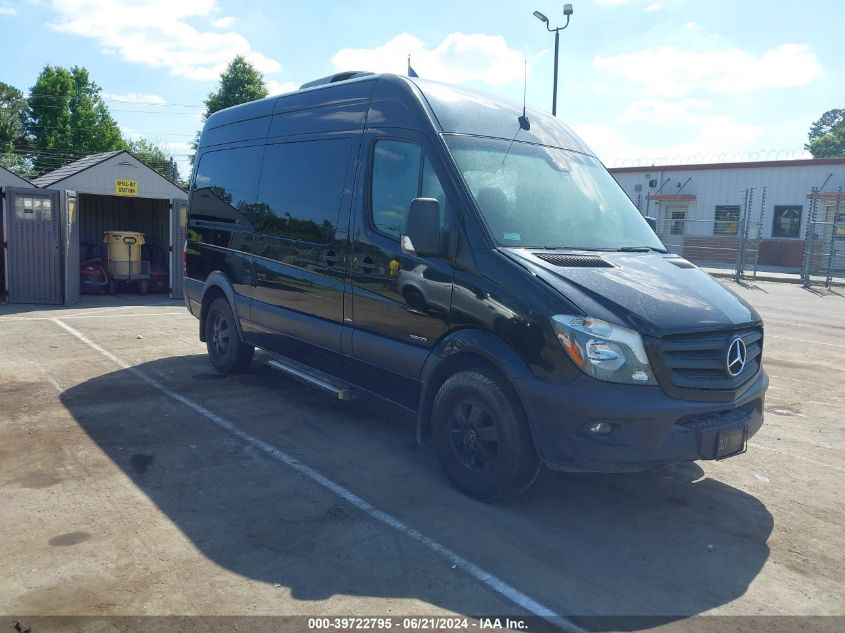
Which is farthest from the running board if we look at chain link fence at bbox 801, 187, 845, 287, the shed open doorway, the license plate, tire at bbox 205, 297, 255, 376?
chain link fence at bbox 801, 187, 845, 287

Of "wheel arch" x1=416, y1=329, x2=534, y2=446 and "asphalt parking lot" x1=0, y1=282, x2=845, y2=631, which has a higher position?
"wheel arch" x1=416, y1=329, x2=534, y2=446

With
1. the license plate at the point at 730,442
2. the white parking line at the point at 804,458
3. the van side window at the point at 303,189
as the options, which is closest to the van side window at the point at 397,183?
the van side window at the point at 303,189

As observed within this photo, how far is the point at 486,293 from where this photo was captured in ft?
14.6

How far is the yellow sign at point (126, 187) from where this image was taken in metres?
16.0

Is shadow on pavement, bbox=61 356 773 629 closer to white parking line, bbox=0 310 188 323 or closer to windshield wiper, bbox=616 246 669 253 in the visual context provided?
Answer: windshield wiper, bbox=616 246 669 253

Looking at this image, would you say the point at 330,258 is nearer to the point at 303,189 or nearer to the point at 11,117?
the point at 303,189

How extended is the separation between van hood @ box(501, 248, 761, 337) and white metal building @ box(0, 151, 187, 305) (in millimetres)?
12486

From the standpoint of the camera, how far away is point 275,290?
6672mm

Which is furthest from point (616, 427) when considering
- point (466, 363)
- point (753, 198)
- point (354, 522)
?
point (753, 198)

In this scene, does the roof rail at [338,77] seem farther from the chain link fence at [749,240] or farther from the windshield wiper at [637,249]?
the chain link fence at [749,240]

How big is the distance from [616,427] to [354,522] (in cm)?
165

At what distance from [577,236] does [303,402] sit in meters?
3.27

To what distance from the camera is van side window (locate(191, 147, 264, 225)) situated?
7191mm

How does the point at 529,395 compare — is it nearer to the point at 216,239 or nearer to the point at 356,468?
the point at 356,468
